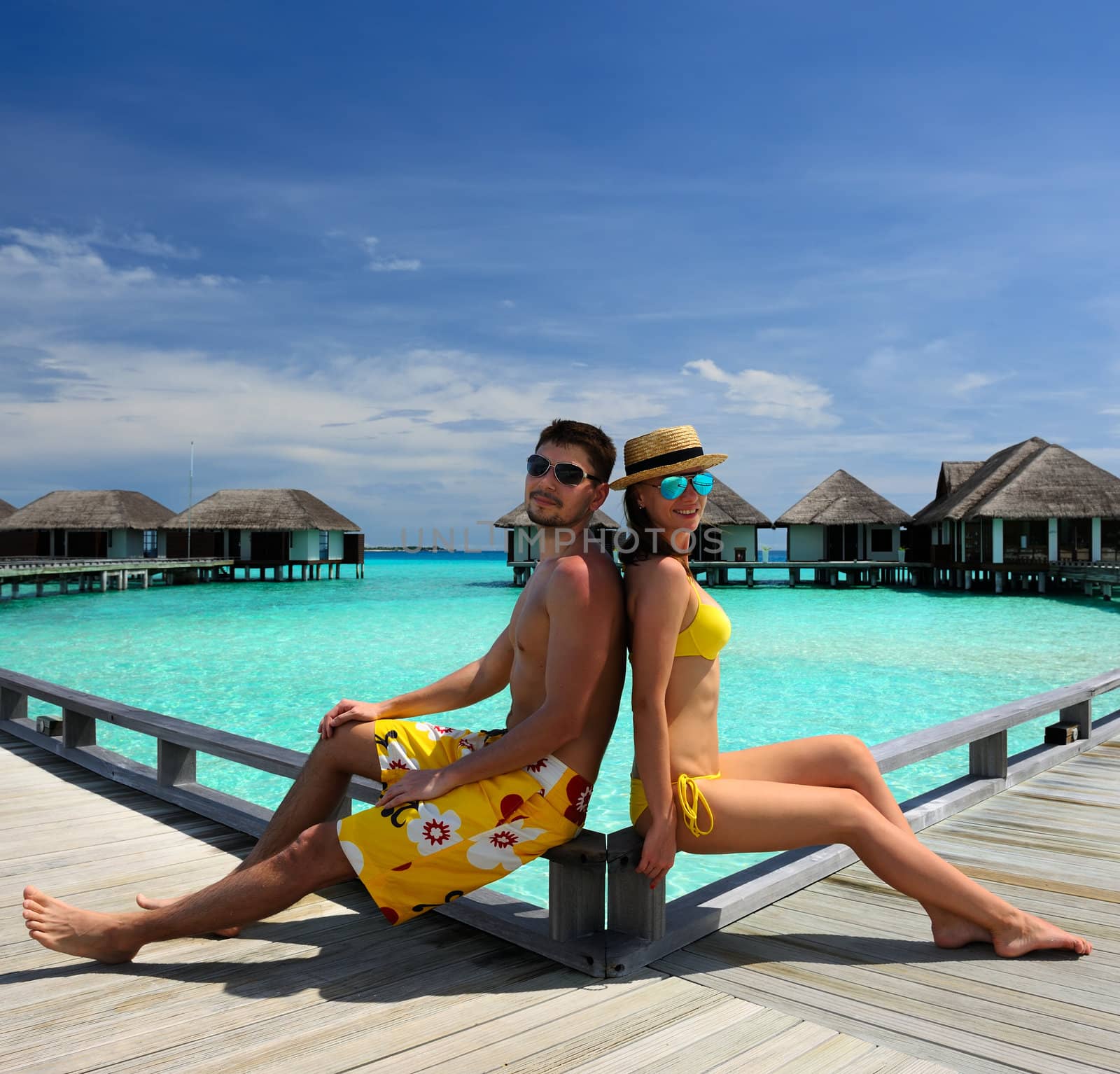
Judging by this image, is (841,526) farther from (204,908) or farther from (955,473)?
(204,908)

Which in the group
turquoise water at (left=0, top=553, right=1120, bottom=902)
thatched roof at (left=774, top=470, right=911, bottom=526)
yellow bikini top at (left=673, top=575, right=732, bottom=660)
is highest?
thatched roof at (left=774, top=470, right=911, bottom=526)

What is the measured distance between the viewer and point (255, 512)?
42438mm

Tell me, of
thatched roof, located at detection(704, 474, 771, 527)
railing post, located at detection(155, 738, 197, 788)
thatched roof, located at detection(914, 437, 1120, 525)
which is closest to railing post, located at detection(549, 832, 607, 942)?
railing post, located at detection(155, 738, 197, 788)

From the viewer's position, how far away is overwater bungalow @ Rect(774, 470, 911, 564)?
38.6 metres

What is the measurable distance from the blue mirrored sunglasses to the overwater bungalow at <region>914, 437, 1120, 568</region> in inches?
1183

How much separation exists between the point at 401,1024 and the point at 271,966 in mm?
497

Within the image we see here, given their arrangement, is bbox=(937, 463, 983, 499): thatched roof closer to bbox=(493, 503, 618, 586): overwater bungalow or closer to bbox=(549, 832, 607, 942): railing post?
bbox=(493, 503, 618, 586): overwater bungalow

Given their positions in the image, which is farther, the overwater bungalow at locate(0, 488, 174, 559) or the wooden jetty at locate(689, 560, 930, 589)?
the overwater bungalow at locate(0, 488, 174, 559)

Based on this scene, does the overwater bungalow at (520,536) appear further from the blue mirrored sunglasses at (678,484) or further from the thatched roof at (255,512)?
the blue mirrored sunglasses at (678,484)

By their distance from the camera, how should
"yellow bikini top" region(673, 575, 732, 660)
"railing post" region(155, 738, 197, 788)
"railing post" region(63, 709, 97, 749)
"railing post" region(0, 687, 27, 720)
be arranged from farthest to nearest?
"railing post" region(0, 687, 27, 720) → "railing post" region(63, 709, 97, 749) → "railing post" region(155, 738, 197, 788) → "yellow bikini top" region(673, 575, 732, 660)

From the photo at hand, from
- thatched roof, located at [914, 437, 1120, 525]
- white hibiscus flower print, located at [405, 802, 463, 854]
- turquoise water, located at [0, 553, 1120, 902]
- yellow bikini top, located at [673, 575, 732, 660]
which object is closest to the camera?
white hibiscus flower print, located at [405, 802, 463, 854]

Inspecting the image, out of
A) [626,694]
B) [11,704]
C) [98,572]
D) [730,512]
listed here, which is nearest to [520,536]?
[730,512]

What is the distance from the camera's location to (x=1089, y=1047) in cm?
192

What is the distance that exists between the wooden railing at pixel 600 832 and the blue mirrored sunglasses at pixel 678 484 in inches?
34.7
